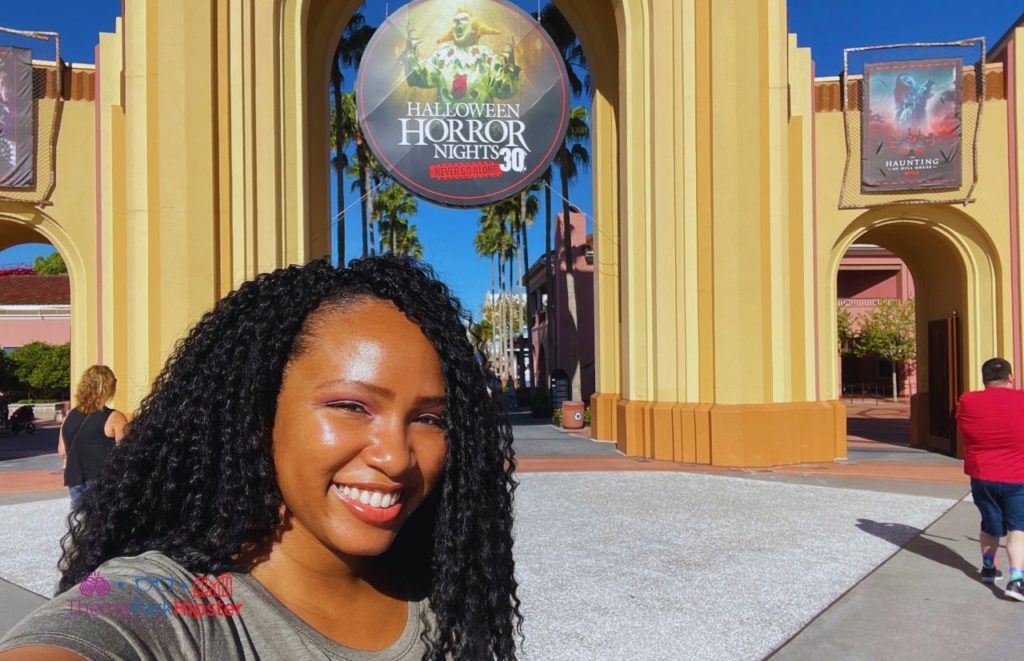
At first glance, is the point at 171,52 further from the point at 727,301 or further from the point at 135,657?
the point at 135,657

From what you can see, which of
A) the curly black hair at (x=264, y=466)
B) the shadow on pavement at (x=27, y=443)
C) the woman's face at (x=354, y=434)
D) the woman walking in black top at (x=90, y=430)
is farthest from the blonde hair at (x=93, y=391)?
the shadow on pavement at (x=27, y=443)

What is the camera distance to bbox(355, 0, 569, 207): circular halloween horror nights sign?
444 inches

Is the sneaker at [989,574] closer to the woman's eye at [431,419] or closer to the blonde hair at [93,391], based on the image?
the woman's eye at [431,419]

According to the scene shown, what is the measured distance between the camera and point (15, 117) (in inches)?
496

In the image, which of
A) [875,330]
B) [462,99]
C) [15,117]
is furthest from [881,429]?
[15,117]

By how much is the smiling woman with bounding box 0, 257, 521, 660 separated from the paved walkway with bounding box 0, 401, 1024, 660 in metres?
3.37

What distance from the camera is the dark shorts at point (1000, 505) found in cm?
520

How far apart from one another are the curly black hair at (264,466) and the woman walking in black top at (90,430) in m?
5.13

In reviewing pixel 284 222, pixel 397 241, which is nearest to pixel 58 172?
pixel 284 222

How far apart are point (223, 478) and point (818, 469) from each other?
39.4 ft

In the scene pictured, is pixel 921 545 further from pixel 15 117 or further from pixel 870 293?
pixel 870 293

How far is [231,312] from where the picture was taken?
4.64ft

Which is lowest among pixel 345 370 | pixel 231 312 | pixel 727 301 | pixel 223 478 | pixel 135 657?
pixel 135 657

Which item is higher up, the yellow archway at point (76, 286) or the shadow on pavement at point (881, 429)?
the yellow archway at point (76, 286)
